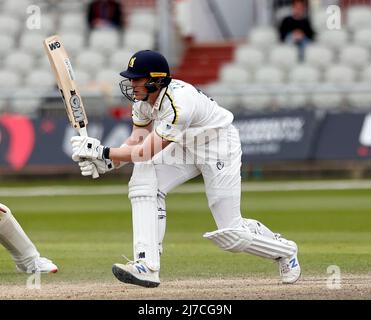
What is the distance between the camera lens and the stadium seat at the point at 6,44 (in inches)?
761

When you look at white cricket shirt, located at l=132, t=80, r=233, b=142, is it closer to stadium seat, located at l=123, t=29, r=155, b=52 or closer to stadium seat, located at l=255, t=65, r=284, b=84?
stadium seat, located at l=255, t=65, r=284, b=84

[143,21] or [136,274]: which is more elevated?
[143,21]

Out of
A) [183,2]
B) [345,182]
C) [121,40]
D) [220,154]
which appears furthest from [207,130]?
[183,2]

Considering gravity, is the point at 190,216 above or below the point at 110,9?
below

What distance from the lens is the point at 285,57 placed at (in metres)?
17.9

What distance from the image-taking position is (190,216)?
42.6 feet

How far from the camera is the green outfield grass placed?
8508 mm

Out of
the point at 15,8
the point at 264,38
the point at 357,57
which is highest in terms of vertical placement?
the point at 15,8

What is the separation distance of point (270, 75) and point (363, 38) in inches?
63.8

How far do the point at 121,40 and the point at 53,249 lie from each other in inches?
380

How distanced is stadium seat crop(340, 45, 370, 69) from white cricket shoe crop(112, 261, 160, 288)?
436 inches

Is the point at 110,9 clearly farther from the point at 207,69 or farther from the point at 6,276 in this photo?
the point at 6,276

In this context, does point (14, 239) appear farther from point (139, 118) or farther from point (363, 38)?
point (363, 38)

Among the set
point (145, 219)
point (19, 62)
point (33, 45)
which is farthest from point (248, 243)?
point (33, 45)
